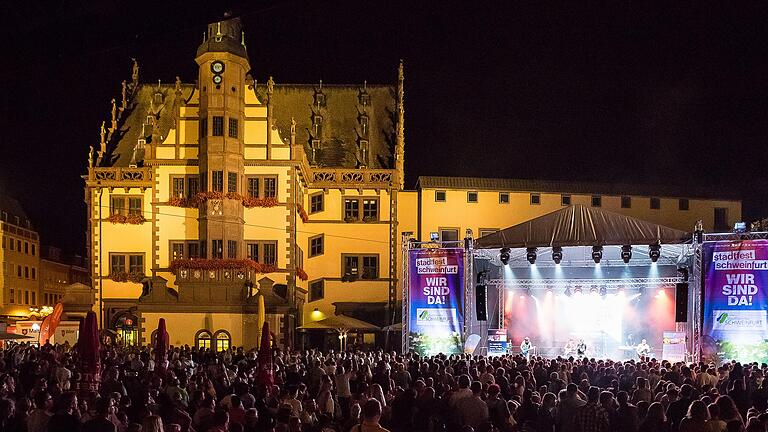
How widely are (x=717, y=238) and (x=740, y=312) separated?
14.7ft

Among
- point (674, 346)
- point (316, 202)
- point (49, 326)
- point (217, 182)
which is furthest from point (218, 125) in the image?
point (674, 346)

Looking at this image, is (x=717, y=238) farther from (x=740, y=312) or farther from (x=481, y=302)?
(x=481, y=302)

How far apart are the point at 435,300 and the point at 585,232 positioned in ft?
19.8

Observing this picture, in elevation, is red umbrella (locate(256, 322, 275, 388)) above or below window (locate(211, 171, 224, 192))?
below

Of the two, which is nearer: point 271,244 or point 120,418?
point 120,418

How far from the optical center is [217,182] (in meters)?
44.7

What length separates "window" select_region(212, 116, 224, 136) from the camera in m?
44.7

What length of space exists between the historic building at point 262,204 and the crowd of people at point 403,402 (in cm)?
2225

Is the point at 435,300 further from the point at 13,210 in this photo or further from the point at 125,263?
the point at 13,210

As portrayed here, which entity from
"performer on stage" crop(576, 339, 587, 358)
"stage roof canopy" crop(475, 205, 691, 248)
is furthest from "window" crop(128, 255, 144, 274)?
"performer on stage" crop(576, 339, 587, 358)

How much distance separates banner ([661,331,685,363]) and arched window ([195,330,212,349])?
21.5 meters

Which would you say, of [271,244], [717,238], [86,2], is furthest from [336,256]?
[86,2]

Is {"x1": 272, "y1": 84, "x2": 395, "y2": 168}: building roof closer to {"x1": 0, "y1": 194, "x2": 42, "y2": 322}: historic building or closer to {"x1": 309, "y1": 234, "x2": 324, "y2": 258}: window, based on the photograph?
{"x1": 309, "y1": 234, "x2": 324, "y2": 258}: window

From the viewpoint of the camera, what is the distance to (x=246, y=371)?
2200 cm
